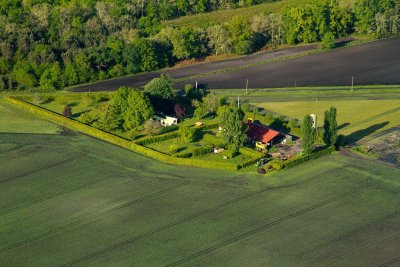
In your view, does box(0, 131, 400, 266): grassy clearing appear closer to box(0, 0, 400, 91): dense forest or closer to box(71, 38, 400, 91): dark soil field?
box(71, 38, 400, 91): dark soil field

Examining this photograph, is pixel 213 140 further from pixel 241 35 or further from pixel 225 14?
pixel 225 14

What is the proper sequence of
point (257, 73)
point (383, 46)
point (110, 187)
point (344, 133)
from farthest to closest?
point (383, 46)
point (257, 73)
point (344, 133)
point (110, 187)

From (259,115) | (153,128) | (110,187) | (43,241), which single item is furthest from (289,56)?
(43,241)

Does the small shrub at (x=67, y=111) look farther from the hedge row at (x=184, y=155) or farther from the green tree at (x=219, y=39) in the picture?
the green tree at (x=219, y=39)

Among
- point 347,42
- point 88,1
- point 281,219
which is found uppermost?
point 88,1

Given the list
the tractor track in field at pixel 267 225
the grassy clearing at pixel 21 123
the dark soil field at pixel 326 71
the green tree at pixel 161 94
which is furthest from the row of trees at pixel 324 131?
the grassy clearing at pixel 21 123

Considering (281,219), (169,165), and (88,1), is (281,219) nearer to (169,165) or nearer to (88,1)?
(169,165)
